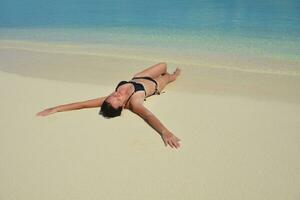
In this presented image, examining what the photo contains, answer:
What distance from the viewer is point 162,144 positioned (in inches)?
177

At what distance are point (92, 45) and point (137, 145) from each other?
7312 millimetres

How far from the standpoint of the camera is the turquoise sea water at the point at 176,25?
34.4ft

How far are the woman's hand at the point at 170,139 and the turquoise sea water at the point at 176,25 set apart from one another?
5.05 m

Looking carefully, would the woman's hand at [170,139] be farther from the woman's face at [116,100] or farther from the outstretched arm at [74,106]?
the outstretched arm at [74,106]

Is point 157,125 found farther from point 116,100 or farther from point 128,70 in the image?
point 128,70

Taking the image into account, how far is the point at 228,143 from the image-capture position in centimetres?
443

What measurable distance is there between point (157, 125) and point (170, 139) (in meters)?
0.37

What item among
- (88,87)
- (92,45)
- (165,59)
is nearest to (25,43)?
(92,45)

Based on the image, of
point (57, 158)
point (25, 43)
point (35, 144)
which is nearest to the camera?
point (57, 158)

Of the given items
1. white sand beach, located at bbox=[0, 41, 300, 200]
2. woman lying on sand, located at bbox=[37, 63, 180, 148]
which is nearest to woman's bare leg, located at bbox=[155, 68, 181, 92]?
woman lying on sand, located at bbox=[37, 63, 180, 148]

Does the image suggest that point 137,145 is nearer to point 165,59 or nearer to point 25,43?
point 165,59

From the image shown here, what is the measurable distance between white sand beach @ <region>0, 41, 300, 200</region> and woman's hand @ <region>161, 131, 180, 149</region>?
8cm

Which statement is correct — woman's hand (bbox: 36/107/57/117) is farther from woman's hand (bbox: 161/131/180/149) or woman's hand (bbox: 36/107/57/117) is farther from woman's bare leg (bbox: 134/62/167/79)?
woman's hand (bbox: 161/131/180/149)

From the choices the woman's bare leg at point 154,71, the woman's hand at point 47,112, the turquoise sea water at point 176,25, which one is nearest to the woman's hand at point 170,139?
the woman's hand at point 47,112
